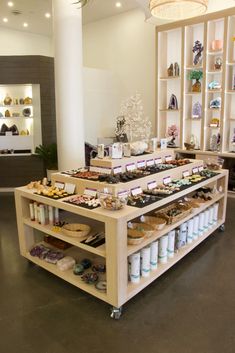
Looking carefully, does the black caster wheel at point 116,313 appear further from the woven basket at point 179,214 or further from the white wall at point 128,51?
the white wall at point 128,51

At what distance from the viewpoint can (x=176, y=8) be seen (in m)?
3.23

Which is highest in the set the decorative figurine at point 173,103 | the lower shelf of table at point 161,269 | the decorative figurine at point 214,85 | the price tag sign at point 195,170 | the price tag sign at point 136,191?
the decorative figurine at point 214,85

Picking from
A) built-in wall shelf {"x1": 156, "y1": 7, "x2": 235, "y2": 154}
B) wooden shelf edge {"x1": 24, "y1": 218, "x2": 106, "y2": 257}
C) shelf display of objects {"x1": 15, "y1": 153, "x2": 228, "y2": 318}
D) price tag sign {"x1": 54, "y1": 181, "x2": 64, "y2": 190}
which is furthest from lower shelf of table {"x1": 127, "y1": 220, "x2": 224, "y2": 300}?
built-in wall shelf {"x1": 156, "y1": 7, "x2": 235, "y2": 154}

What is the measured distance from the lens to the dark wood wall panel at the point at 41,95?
5.74 meters

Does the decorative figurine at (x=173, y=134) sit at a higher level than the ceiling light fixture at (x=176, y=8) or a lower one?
lower

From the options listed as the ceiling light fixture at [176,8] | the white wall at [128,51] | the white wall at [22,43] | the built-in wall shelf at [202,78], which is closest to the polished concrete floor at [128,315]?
the ceiling light fixture at [176,8]

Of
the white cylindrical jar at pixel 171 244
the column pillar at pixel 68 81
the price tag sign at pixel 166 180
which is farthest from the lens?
the column pillar at pixel 68 81

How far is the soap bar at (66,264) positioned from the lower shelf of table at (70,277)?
0.04 metres

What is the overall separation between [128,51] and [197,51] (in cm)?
190

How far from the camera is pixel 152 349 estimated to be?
2.00 m

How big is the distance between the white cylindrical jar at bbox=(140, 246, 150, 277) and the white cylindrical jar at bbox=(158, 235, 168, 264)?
0.79 ft

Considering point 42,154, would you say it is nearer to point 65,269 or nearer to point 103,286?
point 65,269

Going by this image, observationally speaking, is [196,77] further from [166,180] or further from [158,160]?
[166,180]

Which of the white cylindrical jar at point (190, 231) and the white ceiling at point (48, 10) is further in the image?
the white ceiling at point (48, 10)
